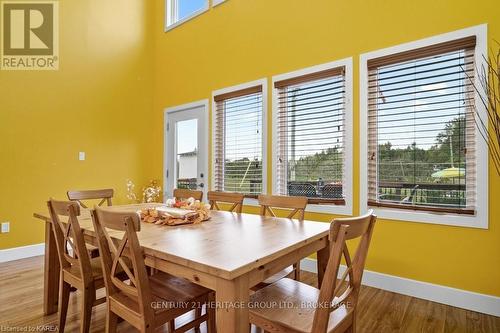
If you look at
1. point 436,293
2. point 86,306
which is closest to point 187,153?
point 86,306

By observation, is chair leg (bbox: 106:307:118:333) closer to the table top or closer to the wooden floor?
the table top

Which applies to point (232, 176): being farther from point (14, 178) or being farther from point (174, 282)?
point (14, 178)

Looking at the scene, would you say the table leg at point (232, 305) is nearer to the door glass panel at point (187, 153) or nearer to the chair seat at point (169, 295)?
the chair seat at point (169, 295)

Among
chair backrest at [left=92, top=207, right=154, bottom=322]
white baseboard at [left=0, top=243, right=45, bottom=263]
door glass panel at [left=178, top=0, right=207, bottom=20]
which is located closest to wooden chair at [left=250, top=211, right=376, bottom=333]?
chair backrest at [left=92, top=207, right=154, bottom=322]

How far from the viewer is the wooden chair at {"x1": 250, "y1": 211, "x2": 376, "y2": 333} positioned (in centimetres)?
106

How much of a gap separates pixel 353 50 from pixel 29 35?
4051 millimetres

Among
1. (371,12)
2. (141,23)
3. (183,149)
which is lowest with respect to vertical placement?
(183,149)

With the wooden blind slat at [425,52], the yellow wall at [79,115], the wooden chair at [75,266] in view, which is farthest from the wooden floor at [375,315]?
the wooden blind slat at [425,52]

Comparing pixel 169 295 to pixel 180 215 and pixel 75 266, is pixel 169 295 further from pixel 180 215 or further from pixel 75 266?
pixel 75 266

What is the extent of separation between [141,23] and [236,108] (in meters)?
2.53

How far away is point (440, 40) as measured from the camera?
2279 mm

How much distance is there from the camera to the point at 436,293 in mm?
2262

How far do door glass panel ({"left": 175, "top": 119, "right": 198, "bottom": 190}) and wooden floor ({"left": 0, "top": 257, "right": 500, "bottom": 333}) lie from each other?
2274 millimetres

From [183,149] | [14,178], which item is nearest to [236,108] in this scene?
[183,149]
